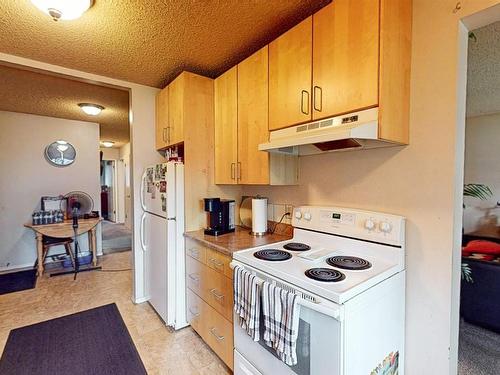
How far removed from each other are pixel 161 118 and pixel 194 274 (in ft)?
5.48

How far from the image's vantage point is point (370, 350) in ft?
3.85

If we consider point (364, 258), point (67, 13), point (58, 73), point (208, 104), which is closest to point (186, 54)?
point (208, 104)

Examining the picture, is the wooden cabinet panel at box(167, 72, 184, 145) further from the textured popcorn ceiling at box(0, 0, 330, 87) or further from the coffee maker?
the coffee maker

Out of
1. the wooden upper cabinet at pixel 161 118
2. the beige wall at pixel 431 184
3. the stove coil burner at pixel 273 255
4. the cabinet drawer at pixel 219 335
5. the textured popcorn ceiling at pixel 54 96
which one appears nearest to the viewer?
the beige wall at pixel 431 184

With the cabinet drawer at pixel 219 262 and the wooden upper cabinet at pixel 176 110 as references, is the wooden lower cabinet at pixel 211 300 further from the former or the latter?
the wooden upper cabinet at pixel 176 110

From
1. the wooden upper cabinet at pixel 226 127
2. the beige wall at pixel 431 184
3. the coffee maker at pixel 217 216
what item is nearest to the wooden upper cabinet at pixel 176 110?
the wooden upper cabinet at pixel 226 127

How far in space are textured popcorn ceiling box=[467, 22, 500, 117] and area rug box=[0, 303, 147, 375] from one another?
3.45 meters

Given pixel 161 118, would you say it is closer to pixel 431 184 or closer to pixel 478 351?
pixel 431 184

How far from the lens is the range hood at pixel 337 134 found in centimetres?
122

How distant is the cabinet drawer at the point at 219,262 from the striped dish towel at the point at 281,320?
0.49 meters

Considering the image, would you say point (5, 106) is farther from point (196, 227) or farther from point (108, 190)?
point (108, 190)

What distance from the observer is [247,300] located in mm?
1410

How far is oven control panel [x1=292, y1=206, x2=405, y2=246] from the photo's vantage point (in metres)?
1.40

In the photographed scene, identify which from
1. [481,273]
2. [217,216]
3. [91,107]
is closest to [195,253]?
[217,216]
